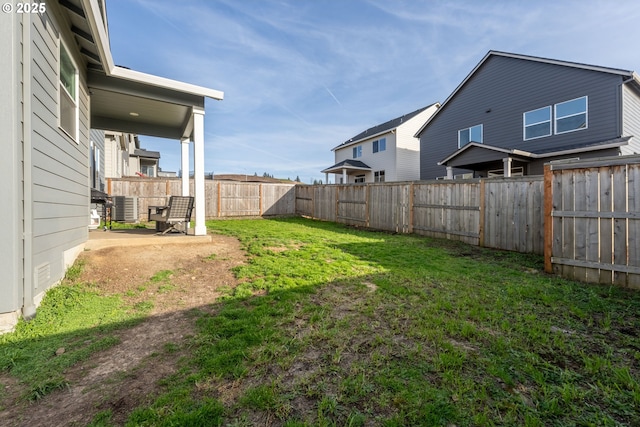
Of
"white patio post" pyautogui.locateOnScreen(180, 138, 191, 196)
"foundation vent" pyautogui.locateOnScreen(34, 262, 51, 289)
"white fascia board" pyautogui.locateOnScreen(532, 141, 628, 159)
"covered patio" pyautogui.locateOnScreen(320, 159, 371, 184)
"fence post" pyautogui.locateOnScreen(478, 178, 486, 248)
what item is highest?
"covered patio" pyautogui.locateOnScreen(320, 159, 371, 184)

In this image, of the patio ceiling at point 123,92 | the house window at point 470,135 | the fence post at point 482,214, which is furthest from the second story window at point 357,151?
the fence post at point 482,214

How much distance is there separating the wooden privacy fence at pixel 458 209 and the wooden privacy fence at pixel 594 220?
1639 millimetres

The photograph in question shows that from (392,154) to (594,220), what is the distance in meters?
16.2

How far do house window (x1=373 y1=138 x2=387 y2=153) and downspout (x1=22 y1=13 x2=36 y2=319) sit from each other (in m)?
19.4

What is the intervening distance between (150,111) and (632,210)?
968 cm

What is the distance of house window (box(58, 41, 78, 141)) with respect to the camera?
4160 mm

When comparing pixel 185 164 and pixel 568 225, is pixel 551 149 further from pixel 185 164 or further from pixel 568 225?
pixel 185 164

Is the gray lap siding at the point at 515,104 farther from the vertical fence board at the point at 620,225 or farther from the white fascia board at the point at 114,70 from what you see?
the white fascia board at the point at 114,70

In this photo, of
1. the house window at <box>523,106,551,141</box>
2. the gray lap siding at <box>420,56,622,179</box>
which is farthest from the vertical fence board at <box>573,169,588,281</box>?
the house window at <box>523,106,551,141</box>

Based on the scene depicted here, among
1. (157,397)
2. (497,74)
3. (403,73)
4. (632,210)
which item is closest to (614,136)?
(497,74)

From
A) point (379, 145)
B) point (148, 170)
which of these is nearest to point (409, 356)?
point (379, 145)

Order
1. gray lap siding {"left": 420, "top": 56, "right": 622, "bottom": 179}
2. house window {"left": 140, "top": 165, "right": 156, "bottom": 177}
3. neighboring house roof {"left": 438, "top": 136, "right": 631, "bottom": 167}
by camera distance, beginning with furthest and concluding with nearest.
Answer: house window {"left": 140, "top": 165, "right": 156, "bottom": 177} → gray lap siding {"left": 420, "top": 56, "right": 622, "bottom": 179} → neighboring house roof {"left": 438, "top": 136, "right": 631, "bottom": 167}

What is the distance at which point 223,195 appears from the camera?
1362 centimetres

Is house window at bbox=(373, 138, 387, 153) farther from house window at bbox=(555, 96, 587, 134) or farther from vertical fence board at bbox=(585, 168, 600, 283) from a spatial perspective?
vertical fence board at bbox=(585, 168, 600, 283)
